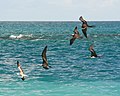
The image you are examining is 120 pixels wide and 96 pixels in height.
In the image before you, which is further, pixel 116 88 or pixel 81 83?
pixel 81 83

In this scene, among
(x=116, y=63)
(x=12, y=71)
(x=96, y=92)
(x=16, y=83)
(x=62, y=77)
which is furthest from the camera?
(x=116, y=63)

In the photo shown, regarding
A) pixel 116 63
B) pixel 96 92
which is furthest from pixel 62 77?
pixel 116 63

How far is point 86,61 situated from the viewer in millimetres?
52531

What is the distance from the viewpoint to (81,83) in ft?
120

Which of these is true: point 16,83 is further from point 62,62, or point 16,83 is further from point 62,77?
point 62,62

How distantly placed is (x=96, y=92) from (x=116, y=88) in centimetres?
205

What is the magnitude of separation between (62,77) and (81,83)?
346 centimetres

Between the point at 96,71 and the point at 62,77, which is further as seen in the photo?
the point at 96,71

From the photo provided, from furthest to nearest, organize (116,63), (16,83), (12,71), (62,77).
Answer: (116,63)
(12,71)
(62,77)
(16,83)

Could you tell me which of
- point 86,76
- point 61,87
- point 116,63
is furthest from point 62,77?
point 116,63

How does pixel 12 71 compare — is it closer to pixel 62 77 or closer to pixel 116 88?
pixel 62 77

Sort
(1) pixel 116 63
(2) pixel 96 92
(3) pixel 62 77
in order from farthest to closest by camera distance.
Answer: (1) pixel 116 63, (3) pixel 62 77, (2) pixel 96 92

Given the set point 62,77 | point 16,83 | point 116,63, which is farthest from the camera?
point 116,63

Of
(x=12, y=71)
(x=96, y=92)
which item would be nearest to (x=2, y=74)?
(x=12, y=71)
